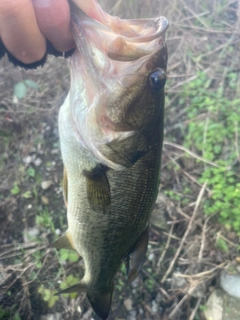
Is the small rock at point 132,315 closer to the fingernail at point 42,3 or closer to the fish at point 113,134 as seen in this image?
the fish at point 113,134

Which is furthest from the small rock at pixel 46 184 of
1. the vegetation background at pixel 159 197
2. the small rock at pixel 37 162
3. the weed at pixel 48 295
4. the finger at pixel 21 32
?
the finger at pixel 21 32

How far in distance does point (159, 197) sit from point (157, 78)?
201 cm

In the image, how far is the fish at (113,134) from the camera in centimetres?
140

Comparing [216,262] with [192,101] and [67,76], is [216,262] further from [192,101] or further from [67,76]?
[67,76]

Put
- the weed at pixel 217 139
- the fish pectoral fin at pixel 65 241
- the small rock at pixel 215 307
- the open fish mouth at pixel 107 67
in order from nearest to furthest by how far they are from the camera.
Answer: the open fish mouth at pixel 107 67, the fish pectoral fin at pixel 65 241, the small rock at pixel 215 307, the weed at pixel 217 139

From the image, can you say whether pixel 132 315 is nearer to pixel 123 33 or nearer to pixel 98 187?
pixel 98 187

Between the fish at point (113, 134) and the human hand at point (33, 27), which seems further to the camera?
the fish at point (113, 134)

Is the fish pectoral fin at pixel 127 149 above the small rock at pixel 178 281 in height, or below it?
above

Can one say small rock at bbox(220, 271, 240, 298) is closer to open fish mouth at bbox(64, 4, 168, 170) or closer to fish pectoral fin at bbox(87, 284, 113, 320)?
fish pectoral fin at bbox(87, 284, 113, 320)

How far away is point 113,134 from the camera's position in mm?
1604

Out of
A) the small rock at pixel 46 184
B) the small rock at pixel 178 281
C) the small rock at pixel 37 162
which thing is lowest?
the small rock at pixel 178 281

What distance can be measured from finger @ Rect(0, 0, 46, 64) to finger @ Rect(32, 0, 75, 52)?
30 millimetres

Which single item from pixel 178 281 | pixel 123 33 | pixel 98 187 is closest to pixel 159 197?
pixel 178 281

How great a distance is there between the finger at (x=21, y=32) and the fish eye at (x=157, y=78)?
0.45 metres
